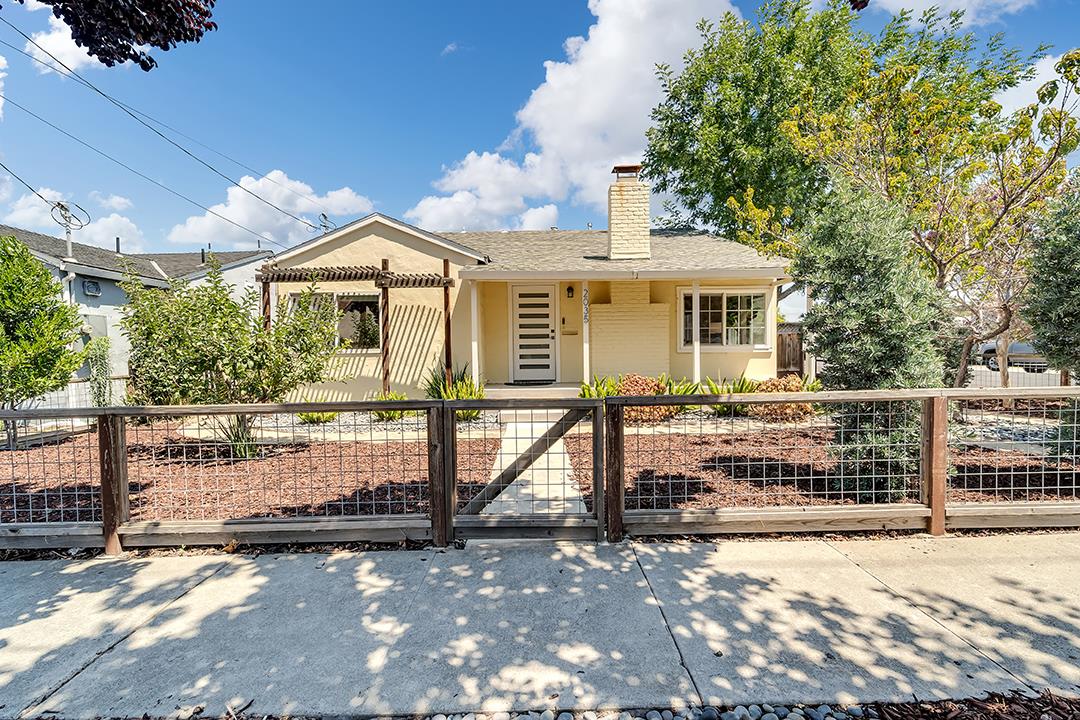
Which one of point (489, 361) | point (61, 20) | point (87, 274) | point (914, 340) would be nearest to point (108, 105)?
point (87, 274)

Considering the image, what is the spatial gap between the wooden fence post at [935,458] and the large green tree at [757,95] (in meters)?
14.0

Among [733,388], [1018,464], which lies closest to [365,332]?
[733,388]

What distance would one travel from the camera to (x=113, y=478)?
3473 millimetres

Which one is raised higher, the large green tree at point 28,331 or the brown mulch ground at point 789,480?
the large green tree at point 28,331

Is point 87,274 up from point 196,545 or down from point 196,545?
up

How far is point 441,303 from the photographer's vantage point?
35.5ft

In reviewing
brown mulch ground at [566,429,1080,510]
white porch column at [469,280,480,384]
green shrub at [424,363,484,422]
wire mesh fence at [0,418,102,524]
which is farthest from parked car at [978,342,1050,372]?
wire mesh fence at [0,418,102,524]

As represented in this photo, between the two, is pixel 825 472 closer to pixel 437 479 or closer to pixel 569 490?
pixel 569 490

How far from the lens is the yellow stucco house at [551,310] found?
1073 cm

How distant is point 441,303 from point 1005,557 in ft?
31.5

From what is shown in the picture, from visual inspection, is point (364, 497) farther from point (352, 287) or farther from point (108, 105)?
point (108, 105)

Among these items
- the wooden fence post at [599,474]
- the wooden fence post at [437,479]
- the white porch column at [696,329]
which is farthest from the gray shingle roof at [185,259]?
the wooden fence post at [599,474]

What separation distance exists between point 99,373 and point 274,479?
7860 mm

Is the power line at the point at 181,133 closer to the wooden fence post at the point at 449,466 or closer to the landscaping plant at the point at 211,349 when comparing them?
the landscaping plant at the point at 211,349
